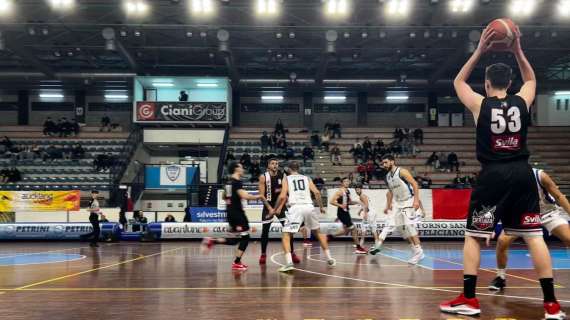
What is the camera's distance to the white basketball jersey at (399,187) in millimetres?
10758

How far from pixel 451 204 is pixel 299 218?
49.3ft

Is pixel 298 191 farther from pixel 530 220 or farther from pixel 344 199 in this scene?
pixel 344 199

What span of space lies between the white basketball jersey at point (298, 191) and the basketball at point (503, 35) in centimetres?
528

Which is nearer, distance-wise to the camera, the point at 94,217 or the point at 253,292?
the point at 253,292

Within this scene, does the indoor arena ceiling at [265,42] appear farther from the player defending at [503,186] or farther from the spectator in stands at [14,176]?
the player defending at [503,186]

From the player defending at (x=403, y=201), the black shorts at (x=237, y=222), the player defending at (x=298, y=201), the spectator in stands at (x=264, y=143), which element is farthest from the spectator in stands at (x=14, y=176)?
the player defending at (x=403, y=201)

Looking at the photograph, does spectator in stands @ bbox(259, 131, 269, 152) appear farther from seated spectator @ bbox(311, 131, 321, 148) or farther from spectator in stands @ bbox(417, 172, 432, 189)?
spectator in stands @ bbox(417, 172, 432, 189)

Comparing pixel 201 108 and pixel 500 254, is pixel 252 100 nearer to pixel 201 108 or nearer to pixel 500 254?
pixel 201 108

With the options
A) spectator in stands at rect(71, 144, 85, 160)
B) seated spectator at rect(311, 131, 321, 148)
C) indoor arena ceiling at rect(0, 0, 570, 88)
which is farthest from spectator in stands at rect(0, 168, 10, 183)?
seated spectator at rect(311, 131, 321, 148)

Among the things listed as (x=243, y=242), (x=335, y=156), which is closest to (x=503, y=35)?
(x=243, y=242)

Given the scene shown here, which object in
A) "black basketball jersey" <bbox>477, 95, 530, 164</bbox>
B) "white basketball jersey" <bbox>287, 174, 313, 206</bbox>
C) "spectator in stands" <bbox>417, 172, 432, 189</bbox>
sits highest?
"black basketball jersey" <bbox>477, 95, 530, 164</bbox>

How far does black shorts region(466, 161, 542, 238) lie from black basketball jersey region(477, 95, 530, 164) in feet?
0.32

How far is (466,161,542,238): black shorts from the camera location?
4660 mm

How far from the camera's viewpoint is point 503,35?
471 centimetres
